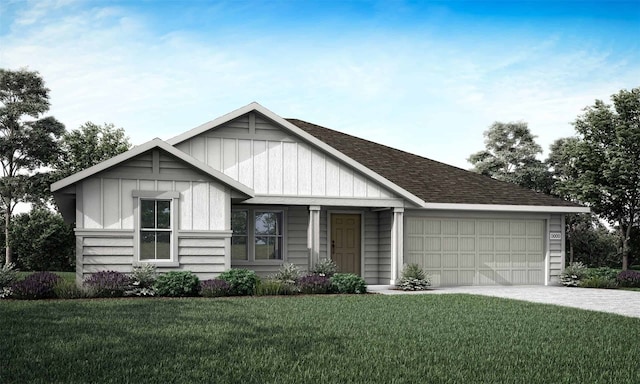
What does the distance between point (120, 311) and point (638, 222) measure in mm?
30619

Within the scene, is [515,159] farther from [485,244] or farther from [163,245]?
[163,245]

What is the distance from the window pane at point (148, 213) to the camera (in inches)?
688

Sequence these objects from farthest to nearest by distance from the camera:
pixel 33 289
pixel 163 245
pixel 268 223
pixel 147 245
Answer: pixel 268 223 → pixel 163 245 → pixel 147 245 → pixel 33 289

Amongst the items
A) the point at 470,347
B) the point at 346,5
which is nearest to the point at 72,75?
the point at 346,5

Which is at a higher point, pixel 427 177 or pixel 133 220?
pixel 427 177

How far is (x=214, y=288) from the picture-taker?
16.7m

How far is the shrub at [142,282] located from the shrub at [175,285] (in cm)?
15

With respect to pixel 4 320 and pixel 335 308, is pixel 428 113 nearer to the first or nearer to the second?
pixel 335 308

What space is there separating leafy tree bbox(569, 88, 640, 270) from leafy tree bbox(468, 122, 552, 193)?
19.6 ft

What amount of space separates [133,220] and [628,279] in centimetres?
1699

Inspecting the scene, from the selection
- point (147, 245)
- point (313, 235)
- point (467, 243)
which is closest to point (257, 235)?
point (313, 235)

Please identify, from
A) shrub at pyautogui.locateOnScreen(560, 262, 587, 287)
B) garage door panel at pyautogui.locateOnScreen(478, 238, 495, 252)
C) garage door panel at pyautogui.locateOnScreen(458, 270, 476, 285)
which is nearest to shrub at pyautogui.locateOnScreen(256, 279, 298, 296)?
garage door panel at pyautogui.locateOnScreen(458, 270, 476, 285)

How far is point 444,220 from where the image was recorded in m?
22.8

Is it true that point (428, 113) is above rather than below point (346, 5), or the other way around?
below
